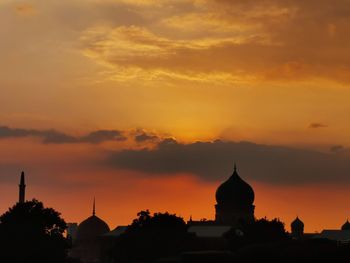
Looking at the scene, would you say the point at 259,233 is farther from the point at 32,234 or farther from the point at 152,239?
the point at 32,234

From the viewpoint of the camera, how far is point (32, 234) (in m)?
134

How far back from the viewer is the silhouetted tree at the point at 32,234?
129 metres

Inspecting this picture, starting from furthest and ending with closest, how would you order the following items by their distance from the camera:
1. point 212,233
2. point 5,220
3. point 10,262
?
point 212,233, point 5,220, point 10,262

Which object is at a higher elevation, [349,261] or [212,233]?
[212,233]

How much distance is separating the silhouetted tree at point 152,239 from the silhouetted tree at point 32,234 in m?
13.7

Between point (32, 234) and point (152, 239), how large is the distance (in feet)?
90.0

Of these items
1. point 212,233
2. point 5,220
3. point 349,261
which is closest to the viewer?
point 349,261

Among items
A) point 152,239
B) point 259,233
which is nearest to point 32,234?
point 152,239

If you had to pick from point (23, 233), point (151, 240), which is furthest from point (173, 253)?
point (23, 233)

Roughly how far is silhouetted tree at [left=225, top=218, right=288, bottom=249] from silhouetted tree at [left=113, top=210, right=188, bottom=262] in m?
13.8

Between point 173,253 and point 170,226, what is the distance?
943cm

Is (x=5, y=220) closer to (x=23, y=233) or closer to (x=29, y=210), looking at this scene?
(x=29, y=210)

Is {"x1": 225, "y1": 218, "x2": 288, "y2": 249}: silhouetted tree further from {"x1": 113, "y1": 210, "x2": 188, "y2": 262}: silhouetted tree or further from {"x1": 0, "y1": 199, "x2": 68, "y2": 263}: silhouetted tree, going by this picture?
{"x1": 0, "y1": 199, "x2": 68, "y2": 263}: silhouetted tree

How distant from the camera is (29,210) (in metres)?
151
